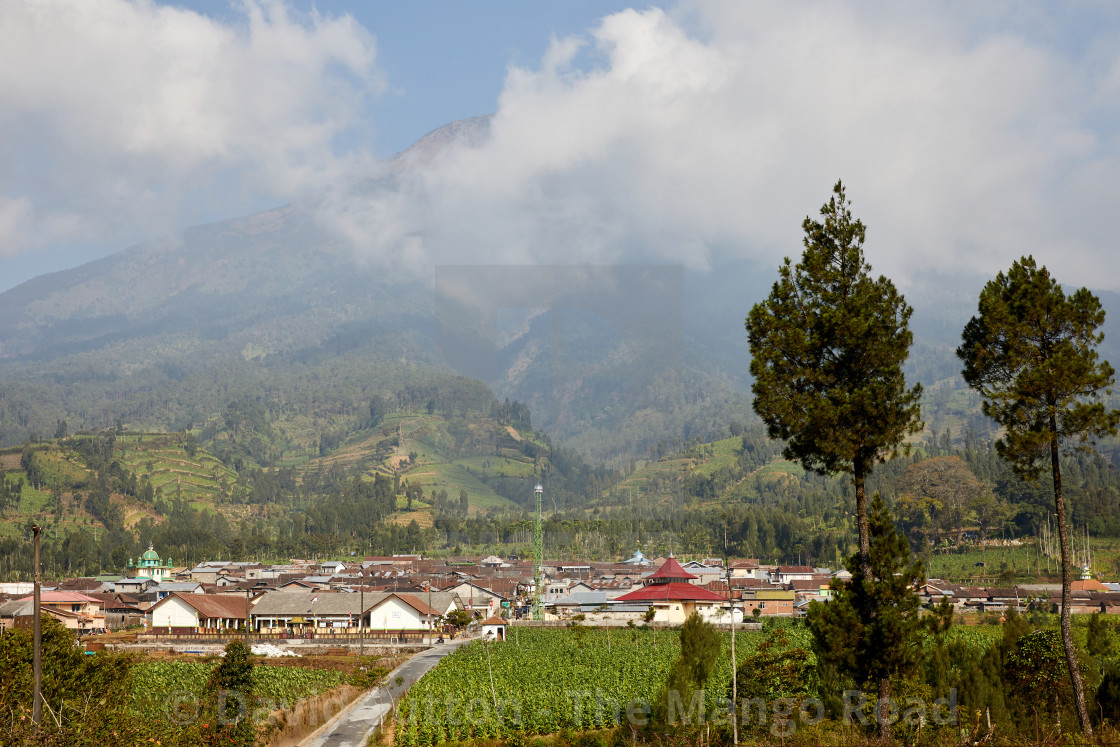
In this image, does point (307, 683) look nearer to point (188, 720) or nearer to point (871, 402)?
point (188, 720)

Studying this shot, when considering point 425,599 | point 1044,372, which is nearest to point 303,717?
point 1044,372

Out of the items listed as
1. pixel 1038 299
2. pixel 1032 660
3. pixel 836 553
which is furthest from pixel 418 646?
pixel 836 553

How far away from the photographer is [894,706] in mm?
26250

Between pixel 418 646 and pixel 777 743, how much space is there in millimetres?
60381

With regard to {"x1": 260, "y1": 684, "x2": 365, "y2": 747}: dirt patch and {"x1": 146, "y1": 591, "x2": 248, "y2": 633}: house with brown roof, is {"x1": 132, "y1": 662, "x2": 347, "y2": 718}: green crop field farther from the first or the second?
{"x1": 146, "y1": 591, "x2": 248, "y2": 633}: house with brown roof

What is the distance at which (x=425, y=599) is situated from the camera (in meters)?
108

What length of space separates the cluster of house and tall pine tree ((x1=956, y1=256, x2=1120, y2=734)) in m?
41.9

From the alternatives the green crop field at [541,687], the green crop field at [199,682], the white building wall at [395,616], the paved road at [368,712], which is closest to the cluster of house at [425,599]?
the white building wall at [395,616]

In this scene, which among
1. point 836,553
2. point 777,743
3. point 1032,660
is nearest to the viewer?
→ point 777,743

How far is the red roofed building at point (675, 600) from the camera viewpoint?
316ft

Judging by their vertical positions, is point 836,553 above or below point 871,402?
below

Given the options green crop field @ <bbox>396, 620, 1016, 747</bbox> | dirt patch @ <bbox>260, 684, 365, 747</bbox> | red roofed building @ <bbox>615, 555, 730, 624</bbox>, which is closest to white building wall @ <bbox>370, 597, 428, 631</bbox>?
red roofed building @ <bbox>615, 555, 730, 624</bbox>

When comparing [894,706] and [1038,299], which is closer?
[894,706]

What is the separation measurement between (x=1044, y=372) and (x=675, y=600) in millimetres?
72210
